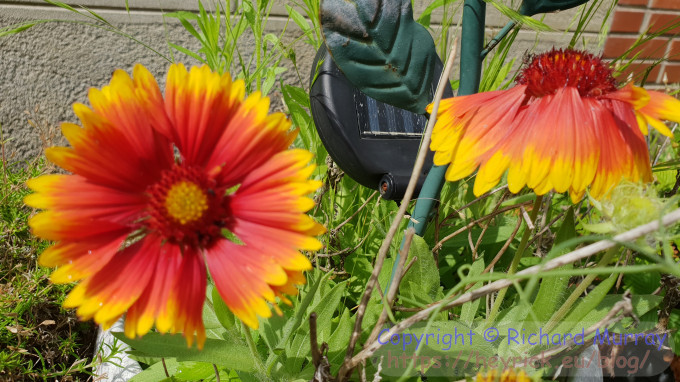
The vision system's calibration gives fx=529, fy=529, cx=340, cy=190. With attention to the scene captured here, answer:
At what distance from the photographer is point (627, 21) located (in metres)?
2.25

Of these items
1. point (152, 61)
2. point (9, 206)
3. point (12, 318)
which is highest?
point (152, 61)

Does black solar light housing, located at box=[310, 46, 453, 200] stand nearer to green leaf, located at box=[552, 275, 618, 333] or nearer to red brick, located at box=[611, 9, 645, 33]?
green leaf, located at box=[552, 275, 618, 333]

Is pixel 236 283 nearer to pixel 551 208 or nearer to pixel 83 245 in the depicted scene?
pixel 83 245

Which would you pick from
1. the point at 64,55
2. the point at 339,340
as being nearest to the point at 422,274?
the point at 339,340

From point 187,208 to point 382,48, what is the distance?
0.90ft

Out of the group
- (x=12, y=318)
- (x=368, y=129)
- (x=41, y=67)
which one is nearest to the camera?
(x=368, y=129)

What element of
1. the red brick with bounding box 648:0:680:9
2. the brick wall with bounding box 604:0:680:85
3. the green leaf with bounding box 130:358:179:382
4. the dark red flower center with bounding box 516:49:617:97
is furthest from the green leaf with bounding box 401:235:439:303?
the red brick with bounding box 648:0:680:9

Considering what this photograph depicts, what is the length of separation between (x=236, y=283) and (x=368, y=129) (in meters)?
0.42

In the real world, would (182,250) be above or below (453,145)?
below

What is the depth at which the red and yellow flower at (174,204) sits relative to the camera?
44cm

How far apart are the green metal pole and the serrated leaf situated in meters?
0.04

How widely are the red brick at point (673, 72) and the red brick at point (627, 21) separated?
0.29 meters

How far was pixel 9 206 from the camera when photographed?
119 centimetres

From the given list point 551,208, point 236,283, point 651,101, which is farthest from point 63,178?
point 551,208
